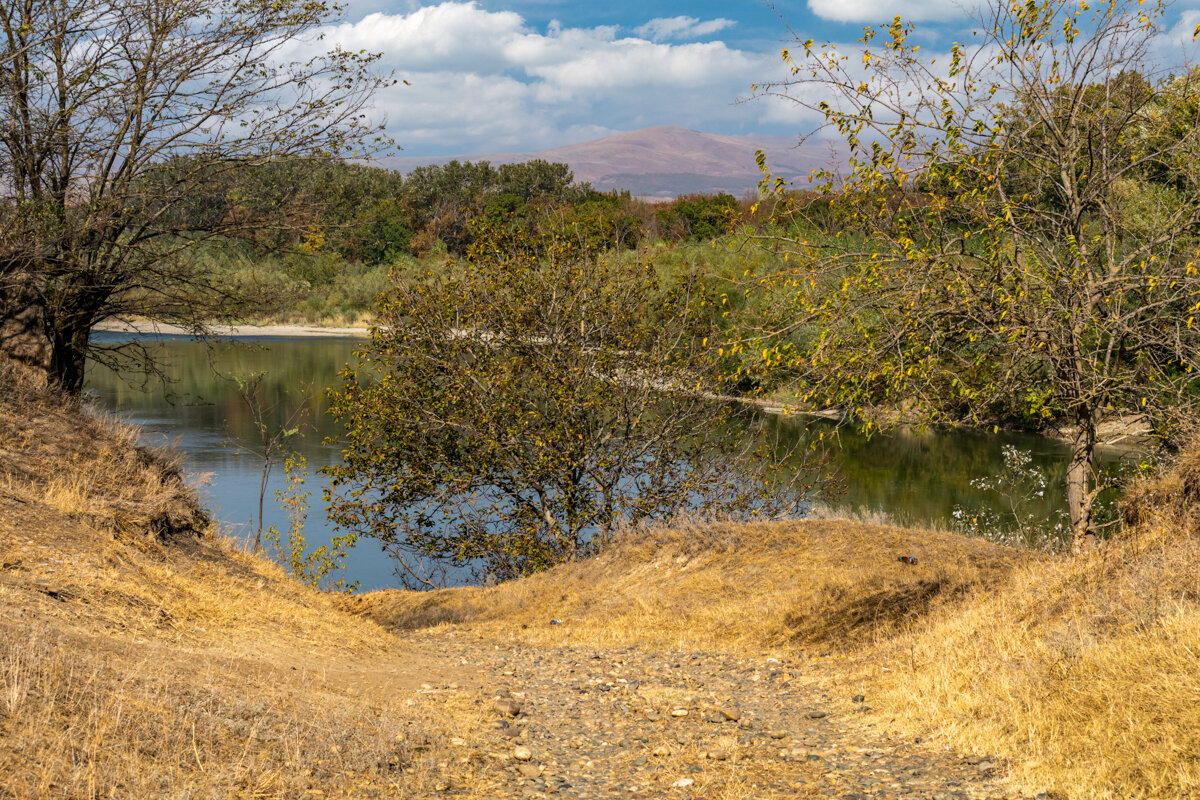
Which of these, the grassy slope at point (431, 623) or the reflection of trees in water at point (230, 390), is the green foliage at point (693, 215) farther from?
the grassy slope at point (431, 623)

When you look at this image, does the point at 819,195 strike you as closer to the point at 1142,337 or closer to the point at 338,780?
the point at 1142,337

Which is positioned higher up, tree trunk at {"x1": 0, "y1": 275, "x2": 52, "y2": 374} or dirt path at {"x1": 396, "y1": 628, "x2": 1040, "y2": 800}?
tree trunk at {"x1": 0, "y1": 275, "x2": 52, "y2": 374}

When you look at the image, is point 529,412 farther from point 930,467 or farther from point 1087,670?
point 930,467

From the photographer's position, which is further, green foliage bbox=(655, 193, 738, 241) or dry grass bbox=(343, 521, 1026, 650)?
green foliage bbox=(655, 193, 738, 241)

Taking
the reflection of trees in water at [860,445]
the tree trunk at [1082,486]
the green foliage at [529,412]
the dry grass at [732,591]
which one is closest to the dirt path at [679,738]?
the dry grass at [732,591]

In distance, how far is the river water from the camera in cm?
2117

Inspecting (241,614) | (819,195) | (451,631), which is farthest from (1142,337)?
(241,614)

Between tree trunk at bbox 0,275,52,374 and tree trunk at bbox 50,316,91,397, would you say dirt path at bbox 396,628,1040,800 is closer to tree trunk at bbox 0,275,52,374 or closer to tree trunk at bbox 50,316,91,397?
tree trunk at bbox 0,275,52,374

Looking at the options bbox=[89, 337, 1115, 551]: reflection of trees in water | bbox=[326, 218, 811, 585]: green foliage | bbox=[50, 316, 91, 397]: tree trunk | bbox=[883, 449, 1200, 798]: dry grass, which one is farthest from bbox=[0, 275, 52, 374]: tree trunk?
bbox=[883, 449, 1200, 798]: dry grass

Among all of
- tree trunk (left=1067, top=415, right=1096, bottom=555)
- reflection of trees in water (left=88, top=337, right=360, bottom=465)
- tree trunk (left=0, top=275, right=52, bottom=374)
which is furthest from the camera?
reflection of trees in water (left=88, top=337, right=360, bottom=465)

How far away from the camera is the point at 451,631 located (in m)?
11.5

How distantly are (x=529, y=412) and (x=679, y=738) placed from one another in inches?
386

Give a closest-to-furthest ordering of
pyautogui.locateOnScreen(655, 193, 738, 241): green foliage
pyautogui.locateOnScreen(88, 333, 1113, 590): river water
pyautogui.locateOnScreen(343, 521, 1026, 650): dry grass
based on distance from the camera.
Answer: pyautogui.locateOnScreen(343, 521, 1026, 650): dry grass < pyautogui.locateOnScreen(88, 333, 1113, 590): river water < pyautogui.locateOnScreen(655, 193, 738, 241): green foliage

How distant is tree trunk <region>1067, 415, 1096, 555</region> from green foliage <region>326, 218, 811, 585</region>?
6.35m
